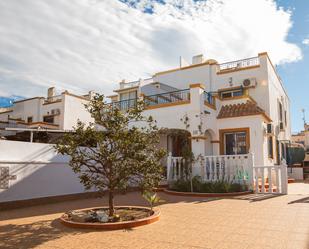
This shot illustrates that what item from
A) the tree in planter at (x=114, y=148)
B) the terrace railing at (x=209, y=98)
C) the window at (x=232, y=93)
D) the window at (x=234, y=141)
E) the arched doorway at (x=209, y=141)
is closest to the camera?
the tree in planter at (x=114, y=148)

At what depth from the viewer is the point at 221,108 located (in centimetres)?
1630

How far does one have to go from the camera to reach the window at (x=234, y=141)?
593 inches

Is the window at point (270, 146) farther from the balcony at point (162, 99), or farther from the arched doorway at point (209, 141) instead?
the balcony at point (162, 99)

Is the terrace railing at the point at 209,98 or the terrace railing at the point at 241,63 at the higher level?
the terrace railing at the point at 241,63

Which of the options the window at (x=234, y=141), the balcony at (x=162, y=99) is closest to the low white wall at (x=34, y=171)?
the balcony at (x=162, y=99)

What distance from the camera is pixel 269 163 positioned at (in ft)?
53.0

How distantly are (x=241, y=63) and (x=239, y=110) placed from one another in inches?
195

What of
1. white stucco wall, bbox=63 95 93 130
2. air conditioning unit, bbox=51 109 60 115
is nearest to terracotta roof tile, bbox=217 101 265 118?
white stucco wall, bbox=63 95 93 130

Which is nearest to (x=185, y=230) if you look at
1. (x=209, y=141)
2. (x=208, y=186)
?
(x=208, y=186)

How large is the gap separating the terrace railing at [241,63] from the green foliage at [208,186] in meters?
9.54

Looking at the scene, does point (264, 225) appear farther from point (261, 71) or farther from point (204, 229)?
point (261, 71)

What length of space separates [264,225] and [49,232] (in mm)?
4529

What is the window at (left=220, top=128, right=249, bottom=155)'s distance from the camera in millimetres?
15067

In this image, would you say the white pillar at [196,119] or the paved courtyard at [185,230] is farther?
the white pillar at [196,119]
